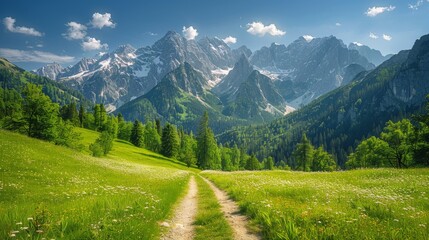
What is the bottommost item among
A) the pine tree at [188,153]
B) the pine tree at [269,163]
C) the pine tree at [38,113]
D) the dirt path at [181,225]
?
the pine tree at [269,163]

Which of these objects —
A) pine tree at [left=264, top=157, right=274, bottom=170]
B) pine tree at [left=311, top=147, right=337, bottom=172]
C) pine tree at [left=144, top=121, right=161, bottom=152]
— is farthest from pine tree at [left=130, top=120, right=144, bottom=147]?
pine tree at [left=311, top=147, right=337, bottom=172]

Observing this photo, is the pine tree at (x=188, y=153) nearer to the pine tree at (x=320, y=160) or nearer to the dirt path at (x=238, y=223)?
the pine tree at (x=320, y=160)

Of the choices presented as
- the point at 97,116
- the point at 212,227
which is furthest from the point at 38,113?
the point at 97,116

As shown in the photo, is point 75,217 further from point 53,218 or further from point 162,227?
point 162,227

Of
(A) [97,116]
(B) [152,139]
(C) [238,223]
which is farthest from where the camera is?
(B) [152,139]

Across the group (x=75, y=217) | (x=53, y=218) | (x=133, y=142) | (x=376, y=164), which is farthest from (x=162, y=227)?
(x=133, y=142)

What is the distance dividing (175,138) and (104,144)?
162 feet

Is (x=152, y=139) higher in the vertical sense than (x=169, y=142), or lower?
higher

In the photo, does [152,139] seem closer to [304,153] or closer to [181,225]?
[304,153]

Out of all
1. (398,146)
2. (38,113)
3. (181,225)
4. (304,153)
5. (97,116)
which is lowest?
(181,225)

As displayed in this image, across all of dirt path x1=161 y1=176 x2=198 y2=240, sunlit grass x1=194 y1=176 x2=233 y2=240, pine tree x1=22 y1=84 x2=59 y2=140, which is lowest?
dirt path x1=161 y1=176 x2=198 y2=240

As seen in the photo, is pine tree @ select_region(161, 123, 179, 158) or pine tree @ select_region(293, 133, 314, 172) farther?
pine tree @ select_region(161, 123, 179, 158)

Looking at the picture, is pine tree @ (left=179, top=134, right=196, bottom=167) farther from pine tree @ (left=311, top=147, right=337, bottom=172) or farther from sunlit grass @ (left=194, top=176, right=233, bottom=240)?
sunlit grass @ (left=194, top=176, right=233, bottom=240)

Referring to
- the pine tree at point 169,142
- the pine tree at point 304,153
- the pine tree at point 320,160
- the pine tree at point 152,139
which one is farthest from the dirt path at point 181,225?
the pine tree at point 152,139
